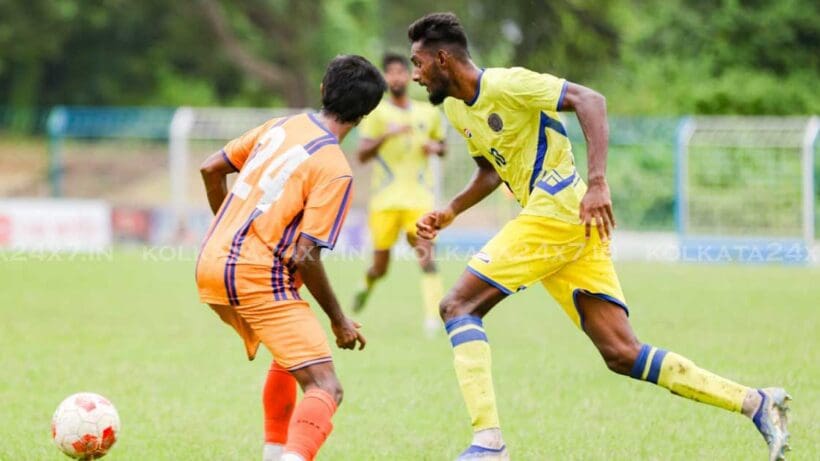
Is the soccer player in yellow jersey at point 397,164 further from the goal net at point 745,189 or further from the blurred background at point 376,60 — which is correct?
the goal net at point 745,189

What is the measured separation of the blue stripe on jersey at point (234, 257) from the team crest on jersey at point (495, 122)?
1.24 meters

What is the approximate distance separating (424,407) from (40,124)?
29.7m

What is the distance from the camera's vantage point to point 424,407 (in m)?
6.85

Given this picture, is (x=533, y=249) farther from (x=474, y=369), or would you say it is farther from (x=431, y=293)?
(x=431, y=293)

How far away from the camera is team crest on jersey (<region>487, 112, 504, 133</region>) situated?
5324 mm

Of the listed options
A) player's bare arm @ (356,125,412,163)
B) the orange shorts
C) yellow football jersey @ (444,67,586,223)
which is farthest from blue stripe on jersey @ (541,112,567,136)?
player's bare arm @ (356,125,412,163)

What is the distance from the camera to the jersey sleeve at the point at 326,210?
462cm

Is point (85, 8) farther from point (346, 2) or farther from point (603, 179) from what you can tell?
point (603, 179)

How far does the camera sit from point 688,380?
5.20m

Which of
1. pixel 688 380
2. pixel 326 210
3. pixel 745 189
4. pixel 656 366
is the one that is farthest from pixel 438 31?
pixel 745 189

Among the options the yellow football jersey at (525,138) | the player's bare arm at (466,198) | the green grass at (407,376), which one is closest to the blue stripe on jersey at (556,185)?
the yellow football jersey at (525,138)

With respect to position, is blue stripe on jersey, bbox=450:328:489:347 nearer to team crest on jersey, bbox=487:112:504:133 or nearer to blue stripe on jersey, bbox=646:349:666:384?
blue stripe on jersey, bbox=646:349:666:384

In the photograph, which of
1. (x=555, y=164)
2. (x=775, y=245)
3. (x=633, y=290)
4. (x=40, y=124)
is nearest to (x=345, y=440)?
(x=555, y=164)

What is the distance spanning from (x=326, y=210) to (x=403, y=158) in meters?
6.34
